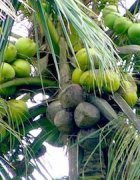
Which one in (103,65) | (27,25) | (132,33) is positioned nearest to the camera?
(103,65)

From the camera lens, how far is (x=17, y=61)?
2729 mm

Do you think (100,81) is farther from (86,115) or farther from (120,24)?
(120,24)

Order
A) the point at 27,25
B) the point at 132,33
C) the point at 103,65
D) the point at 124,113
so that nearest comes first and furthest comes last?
the point at 103,65, the point at 124,113, the point at 132,33, the point at 27,25

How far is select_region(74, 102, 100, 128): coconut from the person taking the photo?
2.54 metres

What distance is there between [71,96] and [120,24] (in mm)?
354

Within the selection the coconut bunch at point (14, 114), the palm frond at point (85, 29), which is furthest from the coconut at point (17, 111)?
the palm frond at point (85, 29)

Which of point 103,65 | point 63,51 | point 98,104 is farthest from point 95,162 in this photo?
point 103,65

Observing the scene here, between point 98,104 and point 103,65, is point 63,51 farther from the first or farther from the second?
point 103,65

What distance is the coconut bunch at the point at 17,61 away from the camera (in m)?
2.65

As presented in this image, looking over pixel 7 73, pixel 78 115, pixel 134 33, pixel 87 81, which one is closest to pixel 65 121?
pixel 78 115

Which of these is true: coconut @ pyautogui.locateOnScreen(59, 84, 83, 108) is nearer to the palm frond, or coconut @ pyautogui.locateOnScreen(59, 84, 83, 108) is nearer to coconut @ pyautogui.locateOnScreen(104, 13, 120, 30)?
coconut @ pyautogui.locateOnScreen(104, 13, 120, 30)

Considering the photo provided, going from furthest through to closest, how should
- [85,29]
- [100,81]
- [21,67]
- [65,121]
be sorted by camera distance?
[21,67] → [65,121] → [100,81] → [85,29]

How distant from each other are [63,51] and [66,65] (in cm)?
6

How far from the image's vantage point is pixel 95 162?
8.79 feet
